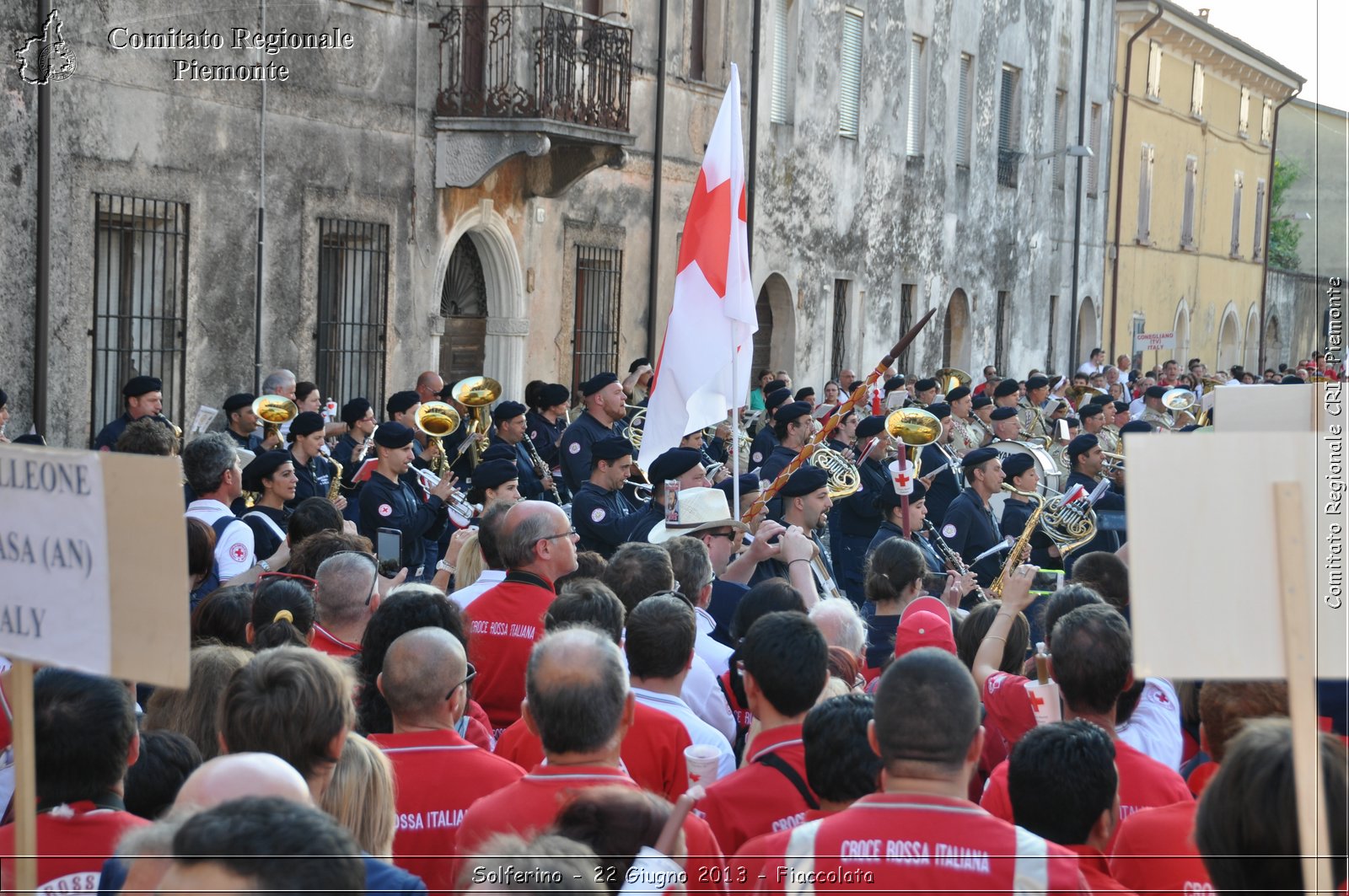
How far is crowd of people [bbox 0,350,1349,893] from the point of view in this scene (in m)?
2.82

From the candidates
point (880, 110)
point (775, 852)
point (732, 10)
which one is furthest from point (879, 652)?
point (880, 110)

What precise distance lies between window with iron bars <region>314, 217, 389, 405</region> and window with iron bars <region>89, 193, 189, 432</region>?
1.70 meters

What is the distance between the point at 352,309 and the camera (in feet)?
50.8

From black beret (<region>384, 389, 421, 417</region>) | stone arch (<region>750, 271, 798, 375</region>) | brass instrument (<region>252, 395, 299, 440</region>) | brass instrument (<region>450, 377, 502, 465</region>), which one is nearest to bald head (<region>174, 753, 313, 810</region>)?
brass instrument (<region>252, 395, 299, 440</region>)

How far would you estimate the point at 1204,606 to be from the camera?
2.70m

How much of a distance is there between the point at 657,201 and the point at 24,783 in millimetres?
17425

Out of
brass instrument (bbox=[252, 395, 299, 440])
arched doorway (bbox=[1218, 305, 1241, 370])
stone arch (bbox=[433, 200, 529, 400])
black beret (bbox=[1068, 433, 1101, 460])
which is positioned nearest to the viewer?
brass instrument (bbox=[252, 395, 299, 440])

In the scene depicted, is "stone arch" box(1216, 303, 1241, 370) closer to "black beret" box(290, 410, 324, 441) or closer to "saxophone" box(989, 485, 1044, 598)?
"saxophone" box(989, 485, 1044, 598)

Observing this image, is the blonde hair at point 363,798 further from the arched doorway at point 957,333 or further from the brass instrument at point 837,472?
the arched doorway at point 957,333

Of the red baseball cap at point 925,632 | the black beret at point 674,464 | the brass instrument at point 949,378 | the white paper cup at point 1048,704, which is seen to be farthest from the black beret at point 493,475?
the brass instrument at point 949,378

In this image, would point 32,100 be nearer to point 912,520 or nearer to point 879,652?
point 912,520

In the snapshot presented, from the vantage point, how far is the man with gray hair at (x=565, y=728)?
3.67 m

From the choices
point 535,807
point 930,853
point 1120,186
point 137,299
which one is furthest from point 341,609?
point 1120,186

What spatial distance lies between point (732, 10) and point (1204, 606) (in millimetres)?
19890
